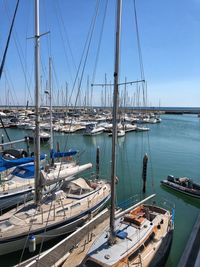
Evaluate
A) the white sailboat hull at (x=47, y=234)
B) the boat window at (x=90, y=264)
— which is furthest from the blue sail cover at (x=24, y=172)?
the boat window at (x=90, y=264)

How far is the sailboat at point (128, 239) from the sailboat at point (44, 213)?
3331 millimetres

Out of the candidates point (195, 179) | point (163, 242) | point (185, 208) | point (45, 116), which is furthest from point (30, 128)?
point (163, 242)

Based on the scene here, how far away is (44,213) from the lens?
1339 cm

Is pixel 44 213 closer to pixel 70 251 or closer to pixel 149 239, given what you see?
pixel 70 251

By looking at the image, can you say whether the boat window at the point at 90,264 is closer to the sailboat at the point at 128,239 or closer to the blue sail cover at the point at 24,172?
the sailboat at the point at 128,239

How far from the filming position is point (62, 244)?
1177 centimetres

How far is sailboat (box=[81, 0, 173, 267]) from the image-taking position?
30.0ft

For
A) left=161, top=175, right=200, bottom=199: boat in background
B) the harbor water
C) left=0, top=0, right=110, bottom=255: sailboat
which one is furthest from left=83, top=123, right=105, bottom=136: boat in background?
left=0, top=0, right=110, bottom=255: sailboat

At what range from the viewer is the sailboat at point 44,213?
12.0m

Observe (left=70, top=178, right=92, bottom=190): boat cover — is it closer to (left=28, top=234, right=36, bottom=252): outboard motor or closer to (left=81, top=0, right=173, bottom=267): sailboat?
(left=81, top=0, right=173, bottom=267): sailboat

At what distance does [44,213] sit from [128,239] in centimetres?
535

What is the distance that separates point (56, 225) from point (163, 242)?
5.66 m

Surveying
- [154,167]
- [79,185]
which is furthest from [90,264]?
[154,167]

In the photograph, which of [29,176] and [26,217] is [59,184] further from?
[26,217]
